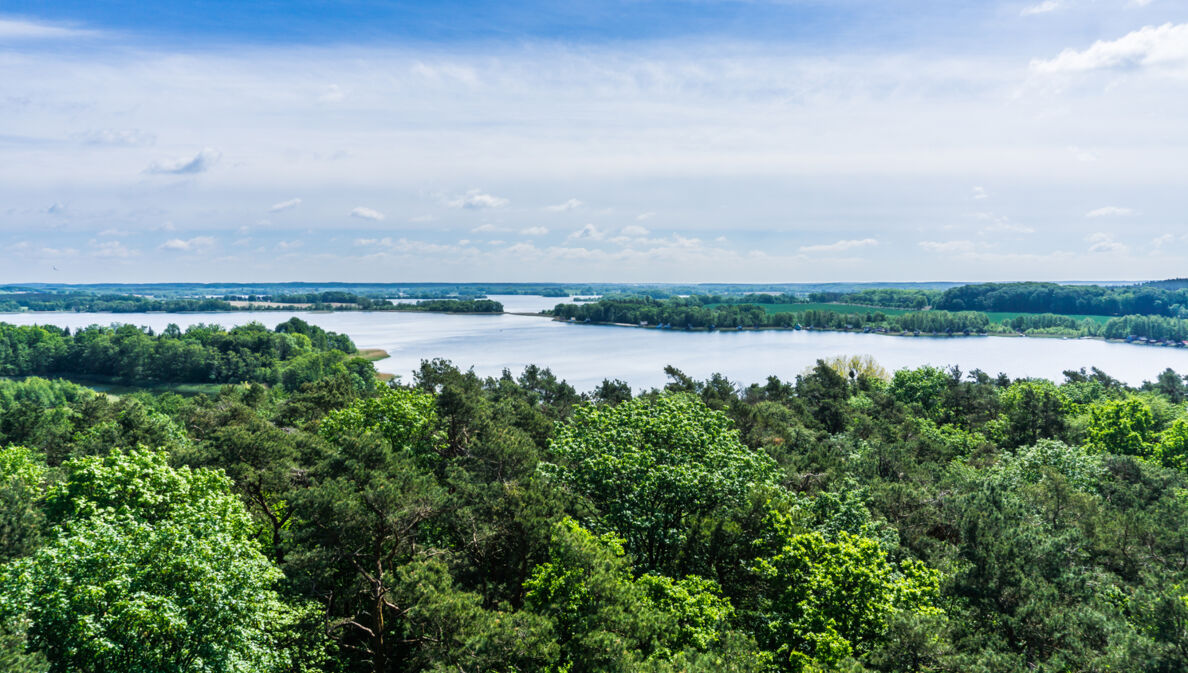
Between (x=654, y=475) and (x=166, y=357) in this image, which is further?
(x=166, y=357)

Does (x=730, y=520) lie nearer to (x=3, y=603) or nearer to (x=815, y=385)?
(x=3, y=603)

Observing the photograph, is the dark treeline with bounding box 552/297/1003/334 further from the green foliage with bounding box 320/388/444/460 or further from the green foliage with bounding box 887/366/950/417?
the green foliage with bounding box 320/388/444/460

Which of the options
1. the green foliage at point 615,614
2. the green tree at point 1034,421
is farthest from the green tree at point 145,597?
the green tree at point 1034,421

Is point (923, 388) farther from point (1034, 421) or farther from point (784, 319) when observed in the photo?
point (784, 319)

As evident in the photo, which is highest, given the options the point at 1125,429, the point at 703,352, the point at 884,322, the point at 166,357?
the point at 884,322

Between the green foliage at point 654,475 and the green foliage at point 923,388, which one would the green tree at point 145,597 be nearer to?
the green foliage at point 654,475

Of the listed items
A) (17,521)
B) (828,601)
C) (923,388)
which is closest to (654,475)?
(828,601)
